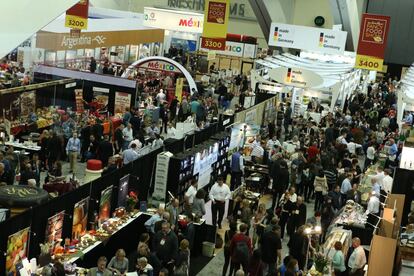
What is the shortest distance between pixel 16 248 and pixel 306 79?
52.0ft

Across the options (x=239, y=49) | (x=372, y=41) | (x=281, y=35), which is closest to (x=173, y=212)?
(x=372, y=41)

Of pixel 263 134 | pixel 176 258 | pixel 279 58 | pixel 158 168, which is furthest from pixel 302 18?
pixel 176 258

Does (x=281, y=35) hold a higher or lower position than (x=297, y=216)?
higher

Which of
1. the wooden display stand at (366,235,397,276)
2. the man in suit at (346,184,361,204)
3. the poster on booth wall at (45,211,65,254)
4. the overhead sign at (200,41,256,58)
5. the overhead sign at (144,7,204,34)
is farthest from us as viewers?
the overhead sign at (200,41,256,58)

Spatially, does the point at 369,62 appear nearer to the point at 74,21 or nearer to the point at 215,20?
the point at 215,20

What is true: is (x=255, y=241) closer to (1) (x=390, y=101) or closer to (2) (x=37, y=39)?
(2) (x=37, y=39)

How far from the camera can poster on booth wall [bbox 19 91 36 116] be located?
18.3 meters

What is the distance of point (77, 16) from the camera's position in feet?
68.9

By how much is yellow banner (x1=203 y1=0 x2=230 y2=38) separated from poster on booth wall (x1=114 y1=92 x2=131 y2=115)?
12.3 ft

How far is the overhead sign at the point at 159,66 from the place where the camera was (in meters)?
25.3

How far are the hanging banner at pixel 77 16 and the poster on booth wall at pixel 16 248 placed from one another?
12.3 meters

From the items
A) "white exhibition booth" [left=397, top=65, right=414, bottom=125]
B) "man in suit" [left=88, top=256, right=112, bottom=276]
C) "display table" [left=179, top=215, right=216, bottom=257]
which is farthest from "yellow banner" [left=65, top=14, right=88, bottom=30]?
"man in suit" [left=88, top=256, right=112, bottom=276]

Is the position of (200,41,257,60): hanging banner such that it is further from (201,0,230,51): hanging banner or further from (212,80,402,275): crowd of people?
(201,0,230,51): hanging banner

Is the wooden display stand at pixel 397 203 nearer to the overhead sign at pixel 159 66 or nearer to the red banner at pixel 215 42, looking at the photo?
the red banner at pixel 215 42
